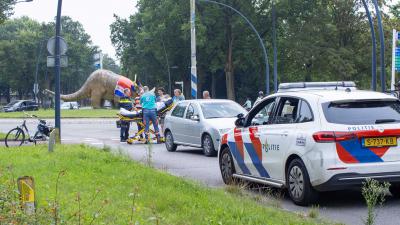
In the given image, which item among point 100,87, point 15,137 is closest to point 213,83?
point 100,87

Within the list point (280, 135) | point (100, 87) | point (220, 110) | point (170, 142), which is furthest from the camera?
point (100, 87)

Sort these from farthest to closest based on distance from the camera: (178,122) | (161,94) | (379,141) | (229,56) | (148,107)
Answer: (229,56), (161,94), (148,107), (178,122), (379,141)

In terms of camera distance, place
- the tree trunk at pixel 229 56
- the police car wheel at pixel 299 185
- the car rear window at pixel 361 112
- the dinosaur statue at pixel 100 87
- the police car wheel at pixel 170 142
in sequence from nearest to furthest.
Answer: the car rear window at pixel 361 112 → the police car wheel at pixel 299 185 → the police car wheel at pixel 170 142 → the tree trunk at pixel 229 56 → the dinosaur statue at pixel 100 87

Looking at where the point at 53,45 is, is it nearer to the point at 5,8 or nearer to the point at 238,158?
the point at 5,8

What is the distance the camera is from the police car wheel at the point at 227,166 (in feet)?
37.0

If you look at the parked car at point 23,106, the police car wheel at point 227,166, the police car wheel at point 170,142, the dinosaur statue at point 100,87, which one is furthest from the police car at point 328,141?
the parked car at point 23,106

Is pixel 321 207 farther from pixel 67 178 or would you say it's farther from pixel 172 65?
pixel 172 65

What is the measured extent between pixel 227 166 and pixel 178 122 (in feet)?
25.0

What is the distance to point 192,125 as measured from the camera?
18000 millimetres

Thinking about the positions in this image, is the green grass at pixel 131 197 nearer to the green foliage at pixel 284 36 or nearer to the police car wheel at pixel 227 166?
the police car wheel at pixel 227 166

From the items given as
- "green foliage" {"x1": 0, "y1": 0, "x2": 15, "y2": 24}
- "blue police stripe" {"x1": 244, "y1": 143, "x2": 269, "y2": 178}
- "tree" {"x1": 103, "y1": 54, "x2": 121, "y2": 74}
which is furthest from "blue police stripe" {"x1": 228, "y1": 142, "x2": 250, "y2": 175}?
"tree" {"x1": 103, "y1": 54, "x2": 121, "y2": 74}

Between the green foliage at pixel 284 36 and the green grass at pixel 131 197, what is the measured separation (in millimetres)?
39726

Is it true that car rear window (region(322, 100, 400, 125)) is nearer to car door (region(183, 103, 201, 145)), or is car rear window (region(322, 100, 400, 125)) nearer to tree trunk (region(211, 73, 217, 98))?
car door (region(183, 103, 201, 145))

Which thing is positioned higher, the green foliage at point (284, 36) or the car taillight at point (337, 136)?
the green foliage at point (284, 36)
